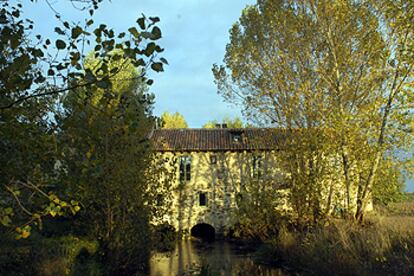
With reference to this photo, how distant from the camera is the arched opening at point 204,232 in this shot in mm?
25875

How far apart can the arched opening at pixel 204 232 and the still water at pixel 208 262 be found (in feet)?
10.5

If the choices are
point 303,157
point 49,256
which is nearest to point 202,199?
point 303,157

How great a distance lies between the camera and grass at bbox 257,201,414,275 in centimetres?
876


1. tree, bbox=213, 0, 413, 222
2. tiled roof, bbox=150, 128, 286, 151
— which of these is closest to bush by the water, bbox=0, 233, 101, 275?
tree, bbox=213, 0, 413, 222

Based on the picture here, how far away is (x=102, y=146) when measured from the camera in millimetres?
9484

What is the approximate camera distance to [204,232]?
27625 mm

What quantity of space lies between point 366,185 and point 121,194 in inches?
346

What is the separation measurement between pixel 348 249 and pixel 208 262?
7.27 metres

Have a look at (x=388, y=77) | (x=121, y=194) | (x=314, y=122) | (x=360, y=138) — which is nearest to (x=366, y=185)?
(x=360, y=138)

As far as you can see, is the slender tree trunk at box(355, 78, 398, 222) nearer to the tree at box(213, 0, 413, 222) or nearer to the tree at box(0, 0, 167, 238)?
the tree at box(213, 0, 413, 222)

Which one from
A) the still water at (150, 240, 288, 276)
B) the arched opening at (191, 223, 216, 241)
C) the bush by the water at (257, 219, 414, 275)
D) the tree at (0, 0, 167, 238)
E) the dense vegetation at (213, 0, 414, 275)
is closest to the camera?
the tree at (0, 0, 167, 238)

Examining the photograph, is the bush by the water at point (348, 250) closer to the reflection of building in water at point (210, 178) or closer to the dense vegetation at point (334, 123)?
the dense vegetation at point (334, 123)

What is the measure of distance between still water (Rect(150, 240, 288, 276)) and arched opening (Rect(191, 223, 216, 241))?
10.5 ft

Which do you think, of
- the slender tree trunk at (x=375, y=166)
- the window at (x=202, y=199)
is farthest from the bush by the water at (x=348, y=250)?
the window at (x=202, y=199)
